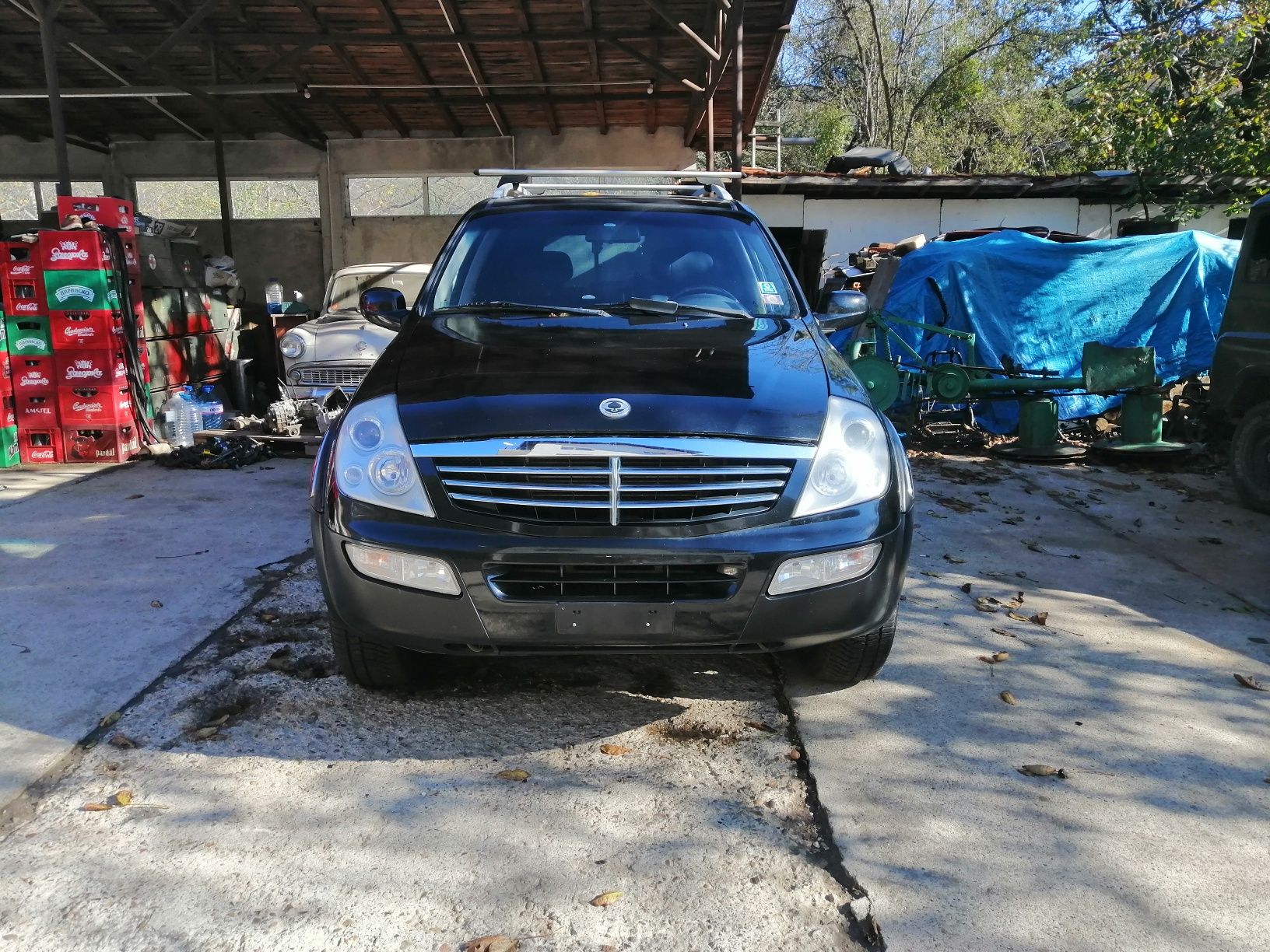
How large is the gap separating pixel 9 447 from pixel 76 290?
4.68ft

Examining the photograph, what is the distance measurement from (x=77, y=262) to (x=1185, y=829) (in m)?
8.40

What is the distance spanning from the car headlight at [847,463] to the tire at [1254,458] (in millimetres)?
Answer: 5313

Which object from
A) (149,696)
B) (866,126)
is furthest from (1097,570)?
(866,126)

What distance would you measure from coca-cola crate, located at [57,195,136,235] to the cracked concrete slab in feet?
23.8

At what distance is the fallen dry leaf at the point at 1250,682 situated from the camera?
3742 millimetres

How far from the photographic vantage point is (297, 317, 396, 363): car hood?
29.1 ft

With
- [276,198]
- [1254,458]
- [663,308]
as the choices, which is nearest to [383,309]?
[663,308]

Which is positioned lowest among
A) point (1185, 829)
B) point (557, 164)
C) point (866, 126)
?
point (1185, 829)

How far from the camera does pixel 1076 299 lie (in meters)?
10.4

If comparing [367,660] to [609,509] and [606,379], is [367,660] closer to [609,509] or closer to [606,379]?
[609,509]

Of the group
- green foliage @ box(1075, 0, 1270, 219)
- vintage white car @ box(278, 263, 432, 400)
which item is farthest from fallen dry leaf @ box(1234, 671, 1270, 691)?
green foliage @ box(1075, 0, 1270, 219)

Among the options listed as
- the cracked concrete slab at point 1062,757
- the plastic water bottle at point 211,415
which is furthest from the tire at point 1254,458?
the plastic water bottle at point 211,415

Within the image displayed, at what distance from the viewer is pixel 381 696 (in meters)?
3.45

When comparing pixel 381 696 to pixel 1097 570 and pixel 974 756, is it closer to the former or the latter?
pixel 974 756
